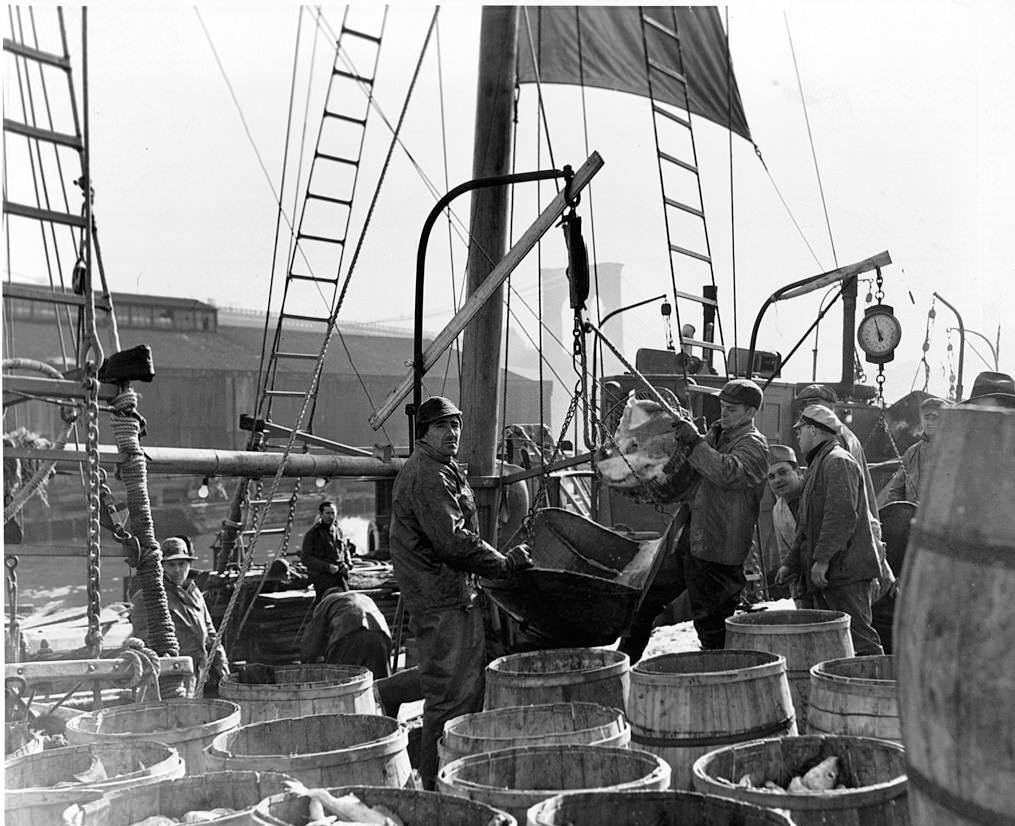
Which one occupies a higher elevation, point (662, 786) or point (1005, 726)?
point (1005, 726)

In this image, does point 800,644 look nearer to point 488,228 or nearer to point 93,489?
point 93,489

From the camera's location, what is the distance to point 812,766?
8.51ft

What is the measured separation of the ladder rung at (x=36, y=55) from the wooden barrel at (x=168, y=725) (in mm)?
2383

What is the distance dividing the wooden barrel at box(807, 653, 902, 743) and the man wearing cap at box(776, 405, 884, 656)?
80.1 inches

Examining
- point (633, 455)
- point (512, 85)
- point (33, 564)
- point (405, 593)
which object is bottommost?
point (33, 564)

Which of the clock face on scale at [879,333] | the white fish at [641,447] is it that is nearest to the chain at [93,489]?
the white fish at [641,447]

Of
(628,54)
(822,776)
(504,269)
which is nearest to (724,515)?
(504,269)

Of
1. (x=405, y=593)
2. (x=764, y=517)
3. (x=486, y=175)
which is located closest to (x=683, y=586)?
(x=405, y=593)

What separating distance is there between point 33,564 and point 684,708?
33159mm

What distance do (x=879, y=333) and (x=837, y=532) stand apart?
658 cm

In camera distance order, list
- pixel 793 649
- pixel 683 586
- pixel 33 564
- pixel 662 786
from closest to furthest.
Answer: pixel 662 786 → pixel 793 649 → pixel 683 586 → pixel 33 564

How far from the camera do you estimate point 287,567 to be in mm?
10430

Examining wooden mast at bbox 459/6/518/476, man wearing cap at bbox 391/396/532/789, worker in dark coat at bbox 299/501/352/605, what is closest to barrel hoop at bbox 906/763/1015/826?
man wearing cap at bbox 391/396/532/789

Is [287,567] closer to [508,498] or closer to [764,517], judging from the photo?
[508,498]
